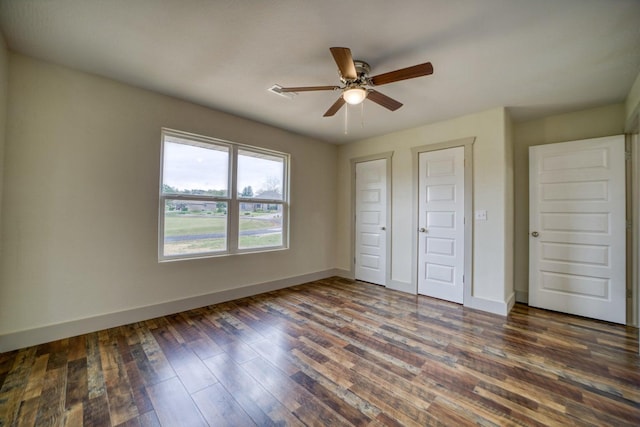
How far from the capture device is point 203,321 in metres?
2.88

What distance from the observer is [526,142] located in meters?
3.62

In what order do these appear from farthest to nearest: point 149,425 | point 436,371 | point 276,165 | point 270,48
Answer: point 276,165
point 270,48
point 436,371
point 149,425

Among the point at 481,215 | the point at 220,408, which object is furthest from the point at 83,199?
the point at 481,215

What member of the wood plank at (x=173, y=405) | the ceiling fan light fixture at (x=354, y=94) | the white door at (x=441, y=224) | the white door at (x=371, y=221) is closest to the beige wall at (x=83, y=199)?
the wood plank at (x=173, y=405)

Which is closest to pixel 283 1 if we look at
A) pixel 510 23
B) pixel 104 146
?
pixel 510 23

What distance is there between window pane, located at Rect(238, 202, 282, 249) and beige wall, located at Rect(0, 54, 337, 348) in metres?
0.66

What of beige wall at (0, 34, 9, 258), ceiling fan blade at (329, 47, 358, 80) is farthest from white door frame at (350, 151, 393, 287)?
beige wall at (0, 34, 9, 258)

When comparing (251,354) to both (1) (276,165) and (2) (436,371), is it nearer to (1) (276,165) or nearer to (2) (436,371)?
(2) (436,371)

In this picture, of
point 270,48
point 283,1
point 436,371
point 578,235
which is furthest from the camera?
point 578,235

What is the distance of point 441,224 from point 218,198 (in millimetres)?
3148

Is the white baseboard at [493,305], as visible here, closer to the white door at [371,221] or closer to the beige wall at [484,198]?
the beige wall at [484,198]

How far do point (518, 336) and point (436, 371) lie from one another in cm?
123

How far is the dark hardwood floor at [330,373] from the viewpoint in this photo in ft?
5.12

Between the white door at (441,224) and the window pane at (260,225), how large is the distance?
2.24 metres
